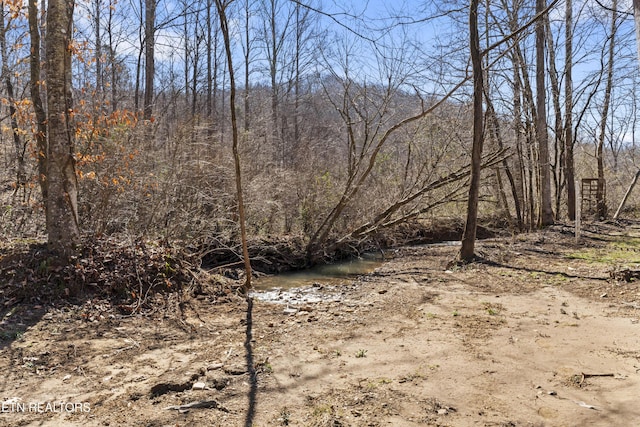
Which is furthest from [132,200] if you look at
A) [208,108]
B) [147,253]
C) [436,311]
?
[208,108]

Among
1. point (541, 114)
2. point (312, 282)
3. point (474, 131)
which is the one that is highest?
point (541, 114)

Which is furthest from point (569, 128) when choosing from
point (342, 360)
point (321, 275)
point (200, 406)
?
point (200, 406)

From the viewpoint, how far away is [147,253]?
661 centimetres

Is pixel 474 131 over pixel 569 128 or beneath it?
beneath

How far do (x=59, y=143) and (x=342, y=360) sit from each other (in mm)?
4708

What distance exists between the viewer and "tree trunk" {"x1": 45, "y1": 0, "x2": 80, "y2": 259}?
5.85 metres

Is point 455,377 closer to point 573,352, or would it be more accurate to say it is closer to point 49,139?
point 573,352

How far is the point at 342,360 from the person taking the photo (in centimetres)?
433

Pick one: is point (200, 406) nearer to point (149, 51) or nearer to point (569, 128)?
point (149, 51)

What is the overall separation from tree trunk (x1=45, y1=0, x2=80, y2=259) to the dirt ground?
1120 millimetres

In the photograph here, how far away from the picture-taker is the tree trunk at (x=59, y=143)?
5852 mm

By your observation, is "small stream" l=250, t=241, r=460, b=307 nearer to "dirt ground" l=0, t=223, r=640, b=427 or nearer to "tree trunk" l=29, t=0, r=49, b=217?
"dirt ground" l=0, t=223, r=640, b=427

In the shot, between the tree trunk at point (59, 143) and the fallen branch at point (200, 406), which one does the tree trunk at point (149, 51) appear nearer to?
the tree trunk at point (59, 143)

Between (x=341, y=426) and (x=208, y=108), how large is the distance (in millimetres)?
18191
